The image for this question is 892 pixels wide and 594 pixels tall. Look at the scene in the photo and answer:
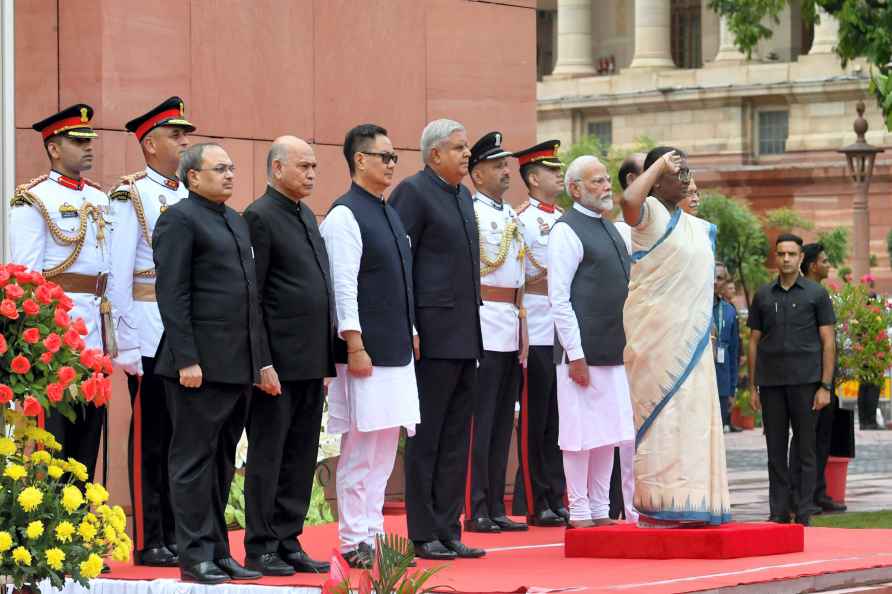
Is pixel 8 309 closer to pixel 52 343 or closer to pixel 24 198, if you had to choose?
pixel 52 343

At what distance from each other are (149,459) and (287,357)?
100 centimetres

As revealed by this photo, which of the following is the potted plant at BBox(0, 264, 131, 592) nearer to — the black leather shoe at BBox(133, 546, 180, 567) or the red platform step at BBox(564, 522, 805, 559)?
the black leather shoe at BBox(133, 546, 180, 567)

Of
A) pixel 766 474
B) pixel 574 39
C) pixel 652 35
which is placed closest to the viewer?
pixel 766 474

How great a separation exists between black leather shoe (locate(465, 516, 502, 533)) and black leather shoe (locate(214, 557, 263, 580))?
9.31ft

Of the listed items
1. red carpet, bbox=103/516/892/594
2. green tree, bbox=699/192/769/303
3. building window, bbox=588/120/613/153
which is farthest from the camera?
building window, bbox=588/120/613/153

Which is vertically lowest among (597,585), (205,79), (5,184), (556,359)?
(597,585)

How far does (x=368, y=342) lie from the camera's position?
1020cm

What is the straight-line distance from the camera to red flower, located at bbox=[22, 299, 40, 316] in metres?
8.18

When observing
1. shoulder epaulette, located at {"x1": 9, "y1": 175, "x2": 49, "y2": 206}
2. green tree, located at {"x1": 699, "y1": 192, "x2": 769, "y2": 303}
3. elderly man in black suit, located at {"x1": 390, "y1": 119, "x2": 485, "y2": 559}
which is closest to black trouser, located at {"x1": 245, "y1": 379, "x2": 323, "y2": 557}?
elderly man in black suit, located at {"x1": 390, "y1": 119, "x2": 485, "y2": 559}

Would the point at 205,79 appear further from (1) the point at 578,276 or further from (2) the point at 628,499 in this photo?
(2) the point at 628,499

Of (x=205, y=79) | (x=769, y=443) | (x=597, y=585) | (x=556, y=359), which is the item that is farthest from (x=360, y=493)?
(x=769, y=443)

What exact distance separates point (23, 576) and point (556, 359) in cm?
445

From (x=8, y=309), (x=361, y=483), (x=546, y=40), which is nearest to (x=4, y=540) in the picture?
(x=8, y=309)

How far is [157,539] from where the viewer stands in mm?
10430
